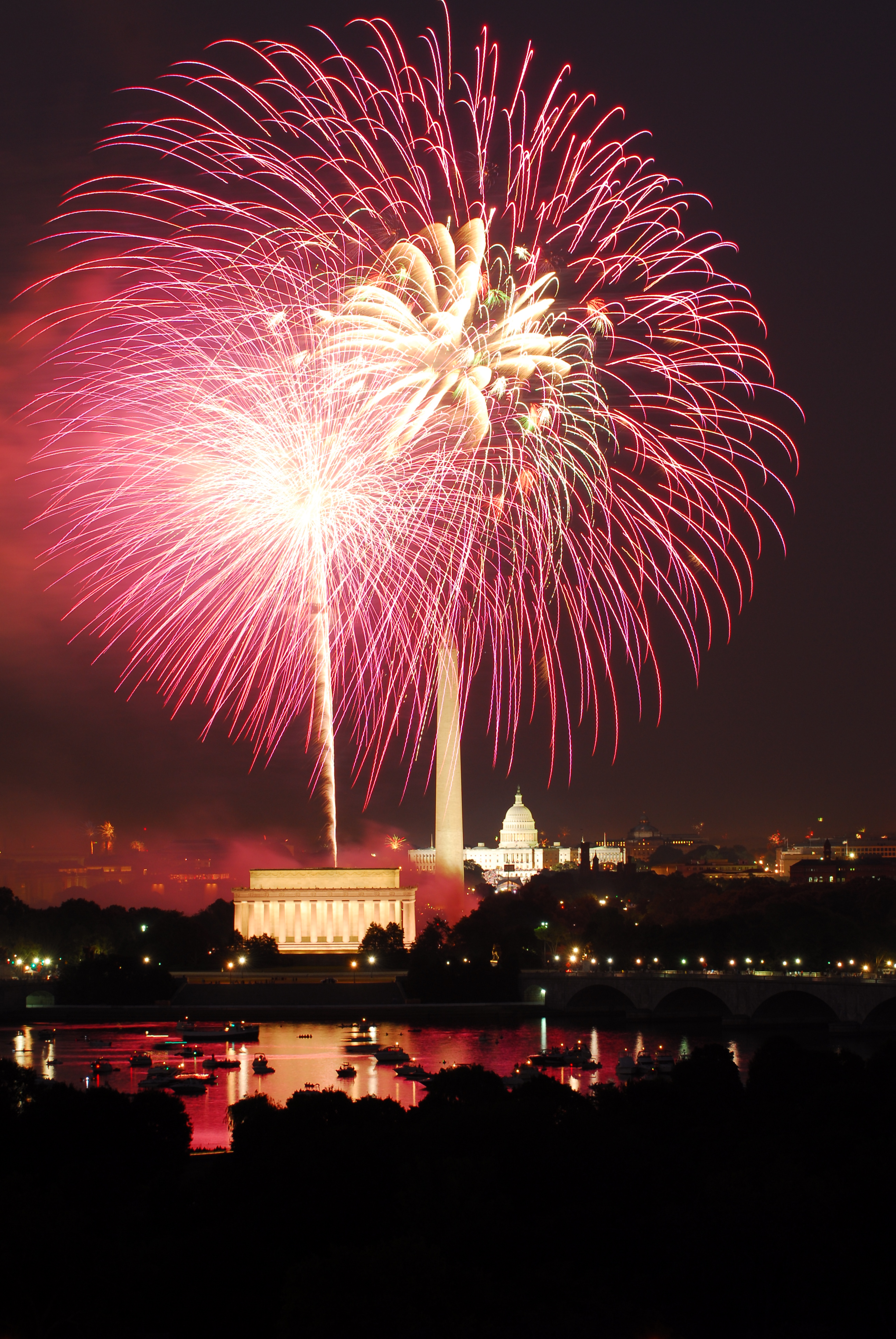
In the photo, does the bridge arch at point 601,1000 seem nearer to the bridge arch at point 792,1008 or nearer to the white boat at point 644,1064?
the bridge arch at point 792,1008

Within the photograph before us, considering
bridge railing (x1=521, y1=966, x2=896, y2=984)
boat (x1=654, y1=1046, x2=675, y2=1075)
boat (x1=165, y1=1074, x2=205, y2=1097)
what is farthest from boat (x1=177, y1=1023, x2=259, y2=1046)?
boat (x1=654, y1=1046, x2=675, y2=1075)

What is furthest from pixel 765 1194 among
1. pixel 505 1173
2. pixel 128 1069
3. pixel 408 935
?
pixel 408 935

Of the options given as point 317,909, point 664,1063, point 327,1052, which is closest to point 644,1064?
point 664,1063

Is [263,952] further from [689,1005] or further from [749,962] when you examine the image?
[749,962]

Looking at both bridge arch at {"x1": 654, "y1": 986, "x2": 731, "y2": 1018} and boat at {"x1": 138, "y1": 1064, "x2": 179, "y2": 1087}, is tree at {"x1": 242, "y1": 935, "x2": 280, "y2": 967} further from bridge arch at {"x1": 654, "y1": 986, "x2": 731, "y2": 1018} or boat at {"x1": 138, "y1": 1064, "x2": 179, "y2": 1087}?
boat at {"x1": 138, "y1": 1064, "x2": 179, "y2": 1087}

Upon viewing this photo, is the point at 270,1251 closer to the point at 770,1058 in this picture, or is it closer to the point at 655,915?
the point at 770,1058

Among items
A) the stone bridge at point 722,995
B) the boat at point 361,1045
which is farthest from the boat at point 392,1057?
the stone bridge at point 722,995
